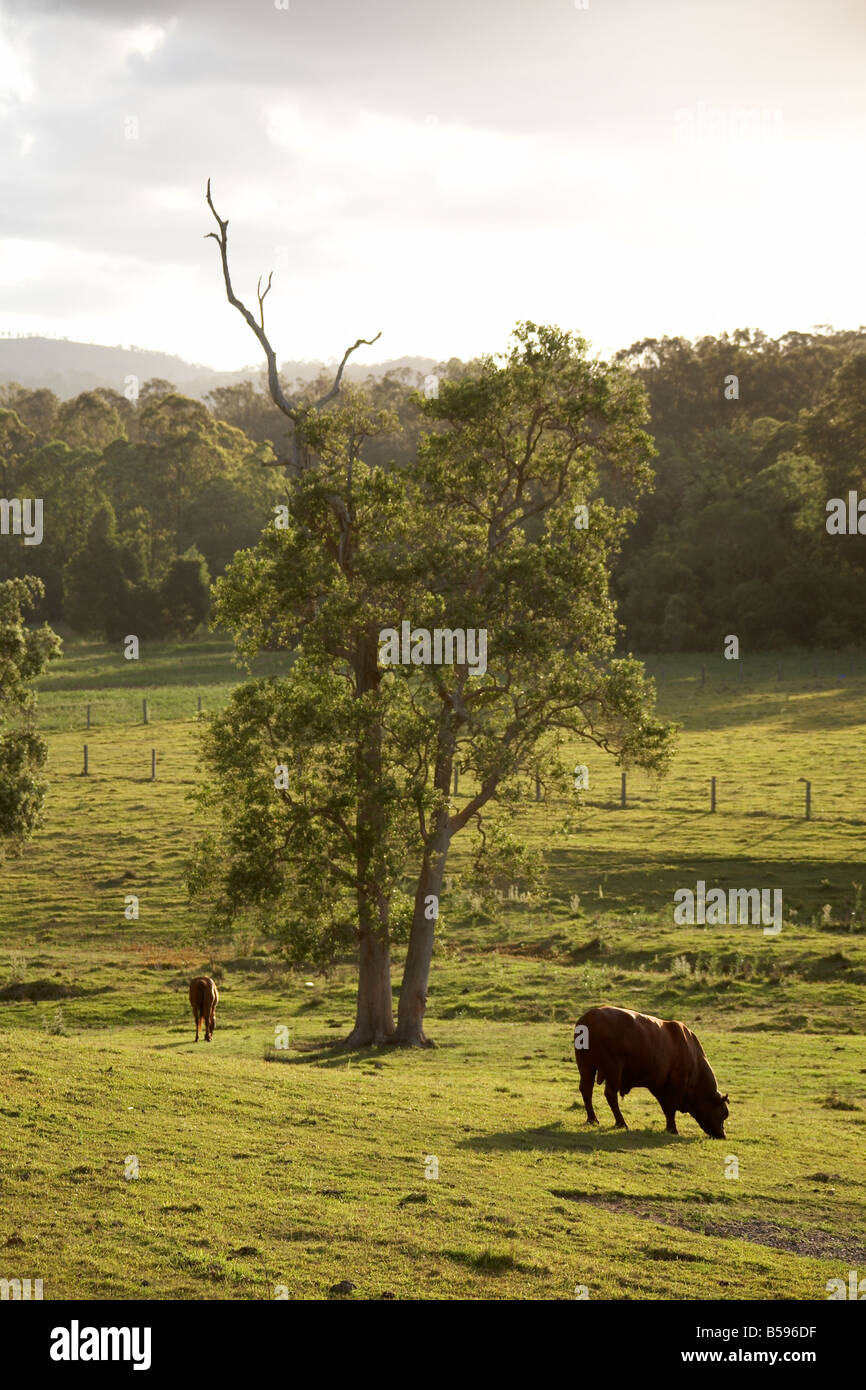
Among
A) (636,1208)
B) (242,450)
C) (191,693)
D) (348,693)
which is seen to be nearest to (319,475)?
(348,693)

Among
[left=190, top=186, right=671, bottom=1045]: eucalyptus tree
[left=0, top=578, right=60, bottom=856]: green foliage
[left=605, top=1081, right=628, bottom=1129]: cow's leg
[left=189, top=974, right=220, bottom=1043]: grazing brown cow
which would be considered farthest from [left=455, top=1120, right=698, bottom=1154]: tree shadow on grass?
[left=0, top=578, right=60, bottom=856]: green foliage

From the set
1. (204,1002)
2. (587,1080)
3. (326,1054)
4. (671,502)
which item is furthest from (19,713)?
(671,502)

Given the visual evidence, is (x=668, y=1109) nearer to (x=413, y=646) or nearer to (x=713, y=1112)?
(x=713, y=1112)

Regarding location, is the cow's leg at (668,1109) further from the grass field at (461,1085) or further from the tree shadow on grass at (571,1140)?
the grass field at (461,1085)

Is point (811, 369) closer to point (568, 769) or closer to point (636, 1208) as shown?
point (568, 769)

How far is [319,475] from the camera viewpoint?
84.7 feet

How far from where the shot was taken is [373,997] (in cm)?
2630

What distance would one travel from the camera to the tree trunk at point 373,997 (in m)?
26.1

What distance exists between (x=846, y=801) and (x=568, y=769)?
81.6ft

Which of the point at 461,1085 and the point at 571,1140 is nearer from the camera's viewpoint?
the point at 571,1140

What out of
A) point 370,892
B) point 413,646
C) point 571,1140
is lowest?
point 571,1140

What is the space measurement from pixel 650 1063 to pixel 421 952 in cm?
947

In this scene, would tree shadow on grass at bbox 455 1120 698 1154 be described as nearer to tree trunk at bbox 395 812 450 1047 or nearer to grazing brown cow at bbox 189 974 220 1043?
tree trunk at bbox 395 812 450 1047

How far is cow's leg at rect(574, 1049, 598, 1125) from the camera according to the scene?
707 inches
